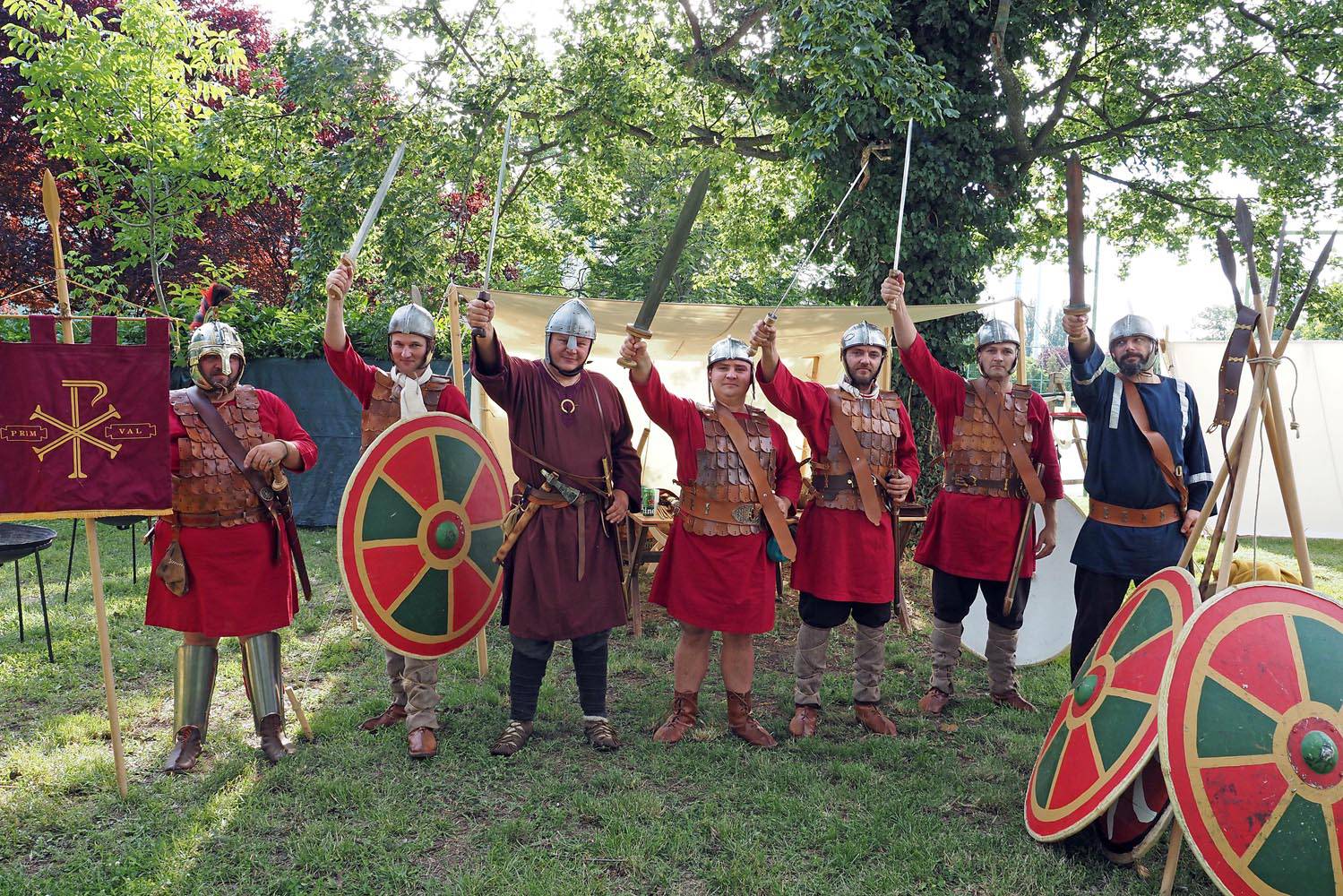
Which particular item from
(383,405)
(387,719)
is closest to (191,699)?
(387,719)

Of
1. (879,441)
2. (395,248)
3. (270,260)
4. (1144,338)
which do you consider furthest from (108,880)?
(270,260)

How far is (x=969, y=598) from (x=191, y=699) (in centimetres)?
321

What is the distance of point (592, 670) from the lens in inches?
140

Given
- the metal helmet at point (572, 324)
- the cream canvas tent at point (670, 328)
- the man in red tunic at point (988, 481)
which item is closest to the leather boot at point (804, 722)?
the man in red tunic at point (988, 481)

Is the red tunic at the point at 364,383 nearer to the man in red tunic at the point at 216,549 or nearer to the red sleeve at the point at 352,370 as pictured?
the red sleeve at the point at 352,370

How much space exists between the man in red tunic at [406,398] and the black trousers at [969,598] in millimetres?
2216

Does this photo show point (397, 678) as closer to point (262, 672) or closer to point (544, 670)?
point (262, 672)

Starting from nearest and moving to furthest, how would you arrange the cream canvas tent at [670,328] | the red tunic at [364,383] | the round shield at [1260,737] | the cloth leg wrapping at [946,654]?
the round shield at [1260,737] < the red tunic at [364,383] < the cloth leg wrapping at [946,654] < the cream canvas tent at [670,328]

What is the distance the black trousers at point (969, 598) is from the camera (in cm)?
390

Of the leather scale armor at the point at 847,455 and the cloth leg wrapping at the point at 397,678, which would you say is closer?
the leather scale armor at the point at 847,455

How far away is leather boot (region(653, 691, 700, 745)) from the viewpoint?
3604mm

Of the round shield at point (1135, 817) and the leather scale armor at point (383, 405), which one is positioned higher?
the leather scale armor at point (383, 405)

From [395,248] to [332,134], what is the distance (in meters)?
4.73

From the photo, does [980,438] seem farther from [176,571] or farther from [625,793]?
[176,571]
